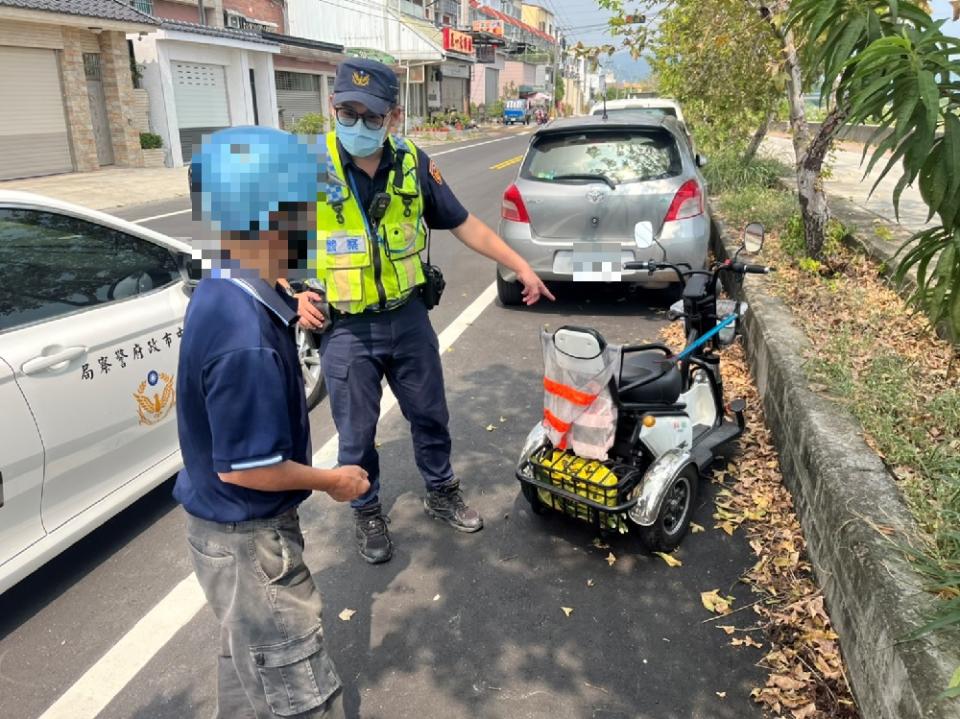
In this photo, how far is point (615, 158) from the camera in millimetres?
6246

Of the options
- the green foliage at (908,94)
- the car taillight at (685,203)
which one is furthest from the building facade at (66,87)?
the green foliage at (908,94)

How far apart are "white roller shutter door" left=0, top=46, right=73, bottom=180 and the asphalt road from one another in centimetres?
1784

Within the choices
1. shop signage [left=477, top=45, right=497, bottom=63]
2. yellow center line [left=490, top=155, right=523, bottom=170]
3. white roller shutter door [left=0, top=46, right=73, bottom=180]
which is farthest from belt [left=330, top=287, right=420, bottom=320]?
shop signage [left=477, top=45, right=497, bottom=63]

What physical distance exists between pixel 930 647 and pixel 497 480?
87.5 inches

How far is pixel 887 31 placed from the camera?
2133mm

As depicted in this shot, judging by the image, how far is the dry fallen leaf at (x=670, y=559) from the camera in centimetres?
318

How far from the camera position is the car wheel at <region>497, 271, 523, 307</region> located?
6.79 m

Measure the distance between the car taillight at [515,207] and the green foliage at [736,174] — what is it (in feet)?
18.4

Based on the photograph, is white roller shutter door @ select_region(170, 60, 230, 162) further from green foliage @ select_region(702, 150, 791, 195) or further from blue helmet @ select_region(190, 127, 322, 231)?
blue helmet @ select_region(190, 127, 322, 231)

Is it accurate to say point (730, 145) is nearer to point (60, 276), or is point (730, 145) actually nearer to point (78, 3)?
point (60, 276)

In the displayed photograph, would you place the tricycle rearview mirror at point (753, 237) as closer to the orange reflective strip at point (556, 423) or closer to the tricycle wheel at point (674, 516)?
the tricycle wheel at point (674, 516)

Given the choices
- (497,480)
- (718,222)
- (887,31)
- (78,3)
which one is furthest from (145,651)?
(78,3)

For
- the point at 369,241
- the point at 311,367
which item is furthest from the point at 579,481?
Result: the point at 311,367

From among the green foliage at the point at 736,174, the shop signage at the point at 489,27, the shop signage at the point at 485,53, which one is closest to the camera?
the green foliage at the point at 736,174
